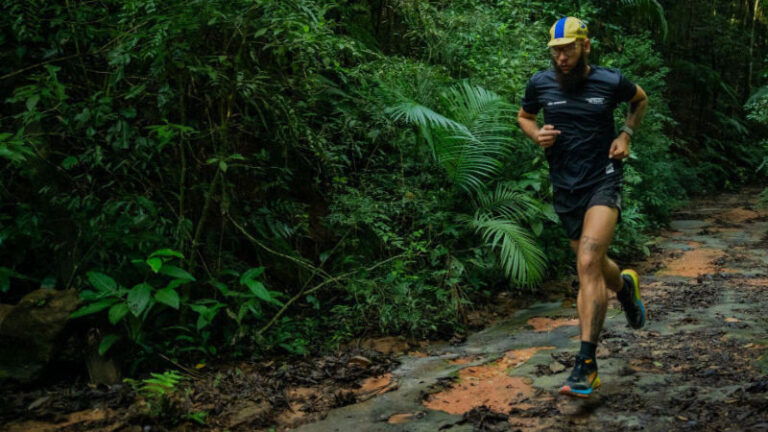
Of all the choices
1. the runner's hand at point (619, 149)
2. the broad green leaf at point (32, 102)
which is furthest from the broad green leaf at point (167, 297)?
the runner's hand at point (619, 149)

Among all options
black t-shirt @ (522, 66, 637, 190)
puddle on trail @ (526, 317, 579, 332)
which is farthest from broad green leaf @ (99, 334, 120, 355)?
puddle on trail @ (526, 317, 579, 332)

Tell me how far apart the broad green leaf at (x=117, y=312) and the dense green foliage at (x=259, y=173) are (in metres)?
0.02

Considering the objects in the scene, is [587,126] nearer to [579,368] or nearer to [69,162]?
[579,368]

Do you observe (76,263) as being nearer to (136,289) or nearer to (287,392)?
(136,289)

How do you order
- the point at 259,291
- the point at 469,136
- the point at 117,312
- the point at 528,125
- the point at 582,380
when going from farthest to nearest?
the point at 469,136, the point at 259,291, the point at 528,125, the point at 117,312, the point at 582,380

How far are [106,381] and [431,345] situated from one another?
2453 mm

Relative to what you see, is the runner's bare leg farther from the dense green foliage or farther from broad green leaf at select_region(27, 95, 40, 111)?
broad green leaf at select_region(27, 95, 40, 111)

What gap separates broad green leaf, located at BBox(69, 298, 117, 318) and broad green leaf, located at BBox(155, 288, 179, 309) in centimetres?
29

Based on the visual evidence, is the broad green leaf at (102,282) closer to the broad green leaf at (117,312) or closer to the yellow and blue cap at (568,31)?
the broad green leaf at (117,312)

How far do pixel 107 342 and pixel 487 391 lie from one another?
8.25ft

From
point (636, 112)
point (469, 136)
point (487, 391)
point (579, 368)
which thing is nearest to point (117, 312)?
point (487, 391)

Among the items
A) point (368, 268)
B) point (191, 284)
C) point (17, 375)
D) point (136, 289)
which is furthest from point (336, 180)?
point (17, 375)

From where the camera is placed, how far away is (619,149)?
12.6 ft

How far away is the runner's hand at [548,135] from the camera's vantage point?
3928mm
